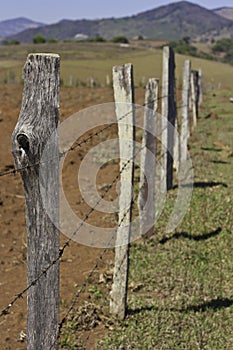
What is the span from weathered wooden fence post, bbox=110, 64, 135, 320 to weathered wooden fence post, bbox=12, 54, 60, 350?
8.29 feet

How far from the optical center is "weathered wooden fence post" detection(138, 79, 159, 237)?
→ 25.7ft

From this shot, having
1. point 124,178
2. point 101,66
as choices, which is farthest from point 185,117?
point 101,66

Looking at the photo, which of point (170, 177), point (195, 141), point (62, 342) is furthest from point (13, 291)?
point (195, 141)

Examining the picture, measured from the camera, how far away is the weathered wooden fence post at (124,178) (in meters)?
5.57

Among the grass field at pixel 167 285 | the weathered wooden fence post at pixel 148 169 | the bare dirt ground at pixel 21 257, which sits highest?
the weathered wooden fence post at pixel 148 169

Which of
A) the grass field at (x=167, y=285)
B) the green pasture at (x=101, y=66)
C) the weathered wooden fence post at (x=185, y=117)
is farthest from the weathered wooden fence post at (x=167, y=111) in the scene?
the green pasture at (x=101, y=66)

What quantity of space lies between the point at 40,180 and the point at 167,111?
7.06m

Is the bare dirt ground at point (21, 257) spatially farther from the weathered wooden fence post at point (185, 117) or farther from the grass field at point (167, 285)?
the weathered wooden fence post at point (185, 117)

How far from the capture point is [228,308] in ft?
19.1

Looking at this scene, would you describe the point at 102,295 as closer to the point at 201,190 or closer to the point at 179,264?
the point at 179,264

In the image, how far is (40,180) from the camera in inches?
110

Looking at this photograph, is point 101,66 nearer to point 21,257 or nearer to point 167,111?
point 167,111

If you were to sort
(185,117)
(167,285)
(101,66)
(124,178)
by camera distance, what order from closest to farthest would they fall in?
(124,178)
(167,285)
(185,117)
(101,66)

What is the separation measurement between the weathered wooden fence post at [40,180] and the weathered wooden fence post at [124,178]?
253 cm
